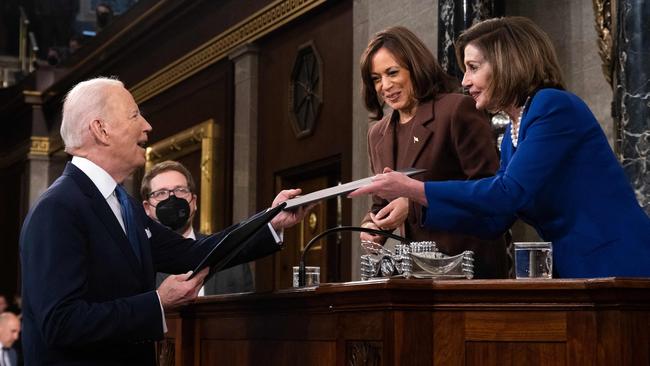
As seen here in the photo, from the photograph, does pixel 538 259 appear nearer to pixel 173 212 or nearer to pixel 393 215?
pixel 393 215

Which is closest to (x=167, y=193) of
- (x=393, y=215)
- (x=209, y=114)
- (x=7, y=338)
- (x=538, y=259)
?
(x=393, y=215)

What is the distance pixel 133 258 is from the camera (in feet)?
9.66

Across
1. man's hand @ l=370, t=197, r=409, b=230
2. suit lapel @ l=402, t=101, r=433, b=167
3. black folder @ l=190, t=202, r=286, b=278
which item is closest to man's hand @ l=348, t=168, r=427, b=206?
black folder @ l=190, t=202, r=286, b=278

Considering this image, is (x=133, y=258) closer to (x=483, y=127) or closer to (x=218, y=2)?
(x=483, y=127)

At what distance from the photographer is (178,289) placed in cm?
296

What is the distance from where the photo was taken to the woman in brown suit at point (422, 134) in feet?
12.1

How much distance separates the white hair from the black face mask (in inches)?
58.7

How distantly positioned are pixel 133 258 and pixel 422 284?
33.6 inches

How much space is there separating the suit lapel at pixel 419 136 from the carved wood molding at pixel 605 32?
196 cm

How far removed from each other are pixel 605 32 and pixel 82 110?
11.0 feet

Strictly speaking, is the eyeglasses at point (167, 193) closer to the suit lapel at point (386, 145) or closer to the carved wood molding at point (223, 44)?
the suit lapel at point (386, 145)

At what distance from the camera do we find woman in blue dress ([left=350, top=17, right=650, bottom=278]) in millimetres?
2795

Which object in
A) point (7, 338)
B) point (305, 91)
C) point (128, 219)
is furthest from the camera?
point (305, 91)

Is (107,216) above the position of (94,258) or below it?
above
